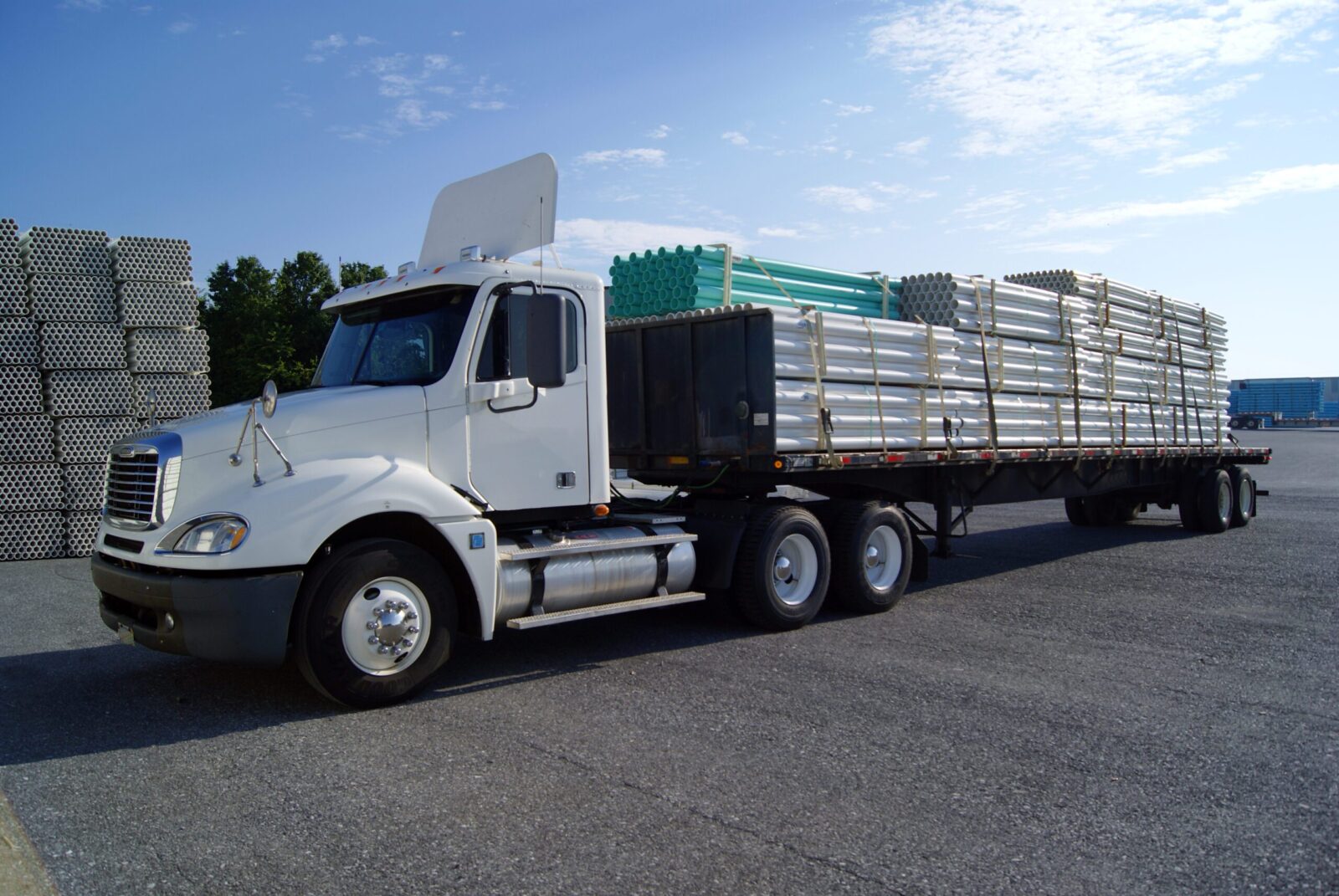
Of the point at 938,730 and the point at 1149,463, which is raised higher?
the point at 1149,463

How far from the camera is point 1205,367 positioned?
15328mm

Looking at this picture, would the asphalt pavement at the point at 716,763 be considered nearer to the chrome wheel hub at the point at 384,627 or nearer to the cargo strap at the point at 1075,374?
the chrome wheel hub at the point at 384,627

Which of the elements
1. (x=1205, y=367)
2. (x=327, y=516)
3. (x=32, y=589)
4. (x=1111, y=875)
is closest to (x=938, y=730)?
(x=1111, y=875)

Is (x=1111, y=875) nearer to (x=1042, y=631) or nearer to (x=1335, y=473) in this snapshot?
(x=1042, y=631)

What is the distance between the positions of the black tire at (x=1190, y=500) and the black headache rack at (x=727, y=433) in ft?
19.1

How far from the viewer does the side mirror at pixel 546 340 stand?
22.3 ft

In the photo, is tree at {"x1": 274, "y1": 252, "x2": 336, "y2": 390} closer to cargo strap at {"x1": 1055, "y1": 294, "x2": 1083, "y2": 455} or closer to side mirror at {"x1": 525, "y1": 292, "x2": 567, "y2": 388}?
cargo strap at {"x1": 1055, "y1": 294, "x2": 1083, "y2": 455}

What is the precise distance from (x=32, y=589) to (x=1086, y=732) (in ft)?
34.5

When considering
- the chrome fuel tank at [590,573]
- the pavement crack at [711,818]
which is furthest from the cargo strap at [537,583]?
the pavement crack at [711,818]

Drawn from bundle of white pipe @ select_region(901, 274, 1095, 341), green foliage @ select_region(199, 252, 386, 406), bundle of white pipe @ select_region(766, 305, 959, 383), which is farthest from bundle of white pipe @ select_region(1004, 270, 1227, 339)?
green foliage @ select_region(199, 252, 386, 406)

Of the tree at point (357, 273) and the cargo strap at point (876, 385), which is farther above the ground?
the tree at point (357, 273)

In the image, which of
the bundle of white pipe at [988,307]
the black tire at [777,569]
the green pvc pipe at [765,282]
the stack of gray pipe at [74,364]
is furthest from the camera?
the stack of gray pipe at [74,364]

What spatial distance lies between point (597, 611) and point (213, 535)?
8.76 ft

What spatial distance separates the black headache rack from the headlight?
416 cm
